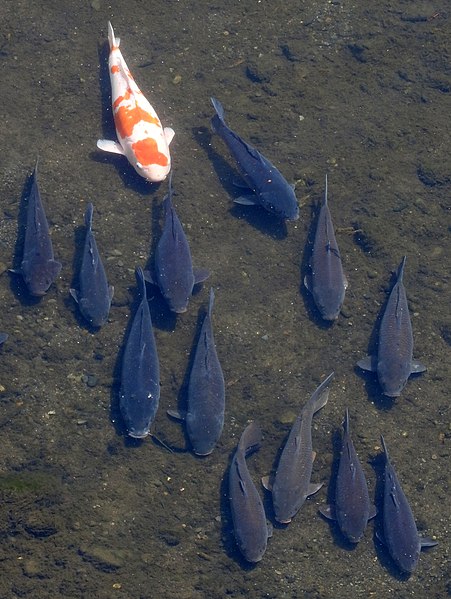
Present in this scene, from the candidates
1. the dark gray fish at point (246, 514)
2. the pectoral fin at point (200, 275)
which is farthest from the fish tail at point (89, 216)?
the dark gray fish at point (246, 514)

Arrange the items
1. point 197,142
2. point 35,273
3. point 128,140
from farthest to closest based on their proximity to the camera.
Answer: point 197,142 → point 128,140 → point 35,273

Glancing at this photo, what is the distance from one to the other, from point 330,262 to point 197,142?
223cm

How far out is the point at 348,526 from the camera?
5766 millimetres

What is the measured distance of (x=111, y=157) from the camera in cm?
718

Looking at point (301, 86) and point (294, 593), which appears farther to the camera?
point (301, 86)

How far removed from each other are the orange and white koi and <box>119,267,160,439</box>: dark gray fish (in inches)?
54.5

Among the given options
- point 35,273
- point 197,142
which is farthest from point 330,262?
point 35,273

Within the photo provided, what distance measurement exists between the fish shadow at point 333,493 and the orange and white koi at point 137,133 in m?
3.39

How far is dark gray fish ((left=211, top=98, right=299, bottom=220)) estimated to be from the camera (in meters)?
6.76

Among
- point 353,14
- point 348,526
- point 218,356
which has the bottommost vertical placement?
point 348,526

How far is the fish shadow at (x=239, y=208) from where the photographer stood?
7.07 meters

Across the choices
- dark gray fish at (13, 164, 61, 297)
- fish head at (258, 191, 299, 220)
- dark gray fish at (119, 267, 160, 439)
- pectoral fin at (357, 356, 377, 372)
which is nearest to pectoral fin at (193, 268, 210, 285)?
dark gray fish at (119, 267, 160, 439)

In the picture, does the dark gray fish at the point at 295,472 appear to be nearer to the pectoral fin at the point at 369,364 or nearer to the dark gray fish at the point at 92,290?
the pectoral fin at the point at 369,364

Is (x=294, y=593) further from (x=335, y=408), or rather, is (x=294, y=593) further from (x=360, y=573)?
(x=335, y=408)
